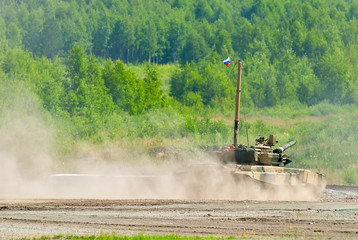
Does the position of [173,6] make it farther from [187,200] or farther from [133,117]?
[187,200]

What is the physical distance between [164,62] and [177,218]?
9524 cm

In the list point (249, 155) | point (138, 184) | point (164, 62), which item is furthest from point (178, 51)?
point (138, 184)

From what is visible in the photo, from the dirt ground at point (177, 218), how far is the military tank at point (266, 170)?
185 centimetres

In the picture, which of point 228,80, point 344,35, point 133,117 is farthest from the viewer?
point 344,35

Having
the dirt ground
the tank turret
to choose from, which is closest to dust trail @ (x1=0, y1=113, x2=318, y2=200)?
the tank turret

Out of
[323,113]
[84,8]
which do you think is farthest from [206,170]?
[84,8]

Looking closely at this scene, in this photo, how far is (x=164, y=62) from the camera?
115 meters

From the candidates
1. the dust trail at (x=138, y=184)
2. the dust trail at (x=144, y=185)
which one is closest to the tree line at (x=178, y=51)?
the dust trail at (x=138, y=184)

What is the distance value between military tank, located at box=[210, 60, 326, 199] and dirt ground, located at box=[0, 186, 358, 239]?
1855 mm

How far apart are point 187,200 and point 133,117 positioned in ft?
105

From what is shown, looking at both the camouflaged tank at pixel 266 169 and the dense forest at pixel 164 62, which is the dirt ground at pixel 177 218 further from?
the dense forest at pixel 164 62

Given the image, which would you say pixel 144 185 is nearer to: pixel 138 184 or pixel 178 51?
pixel 138 184

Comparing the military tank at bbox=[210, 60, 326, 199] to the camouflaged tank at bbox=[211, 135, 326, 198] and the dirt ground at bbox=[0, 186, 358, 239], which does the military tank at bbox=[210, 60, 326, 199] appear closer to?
the camouflaged tank at bbox=[211, 135, 326, 198]

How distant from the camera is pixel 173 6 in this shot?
438 ft
